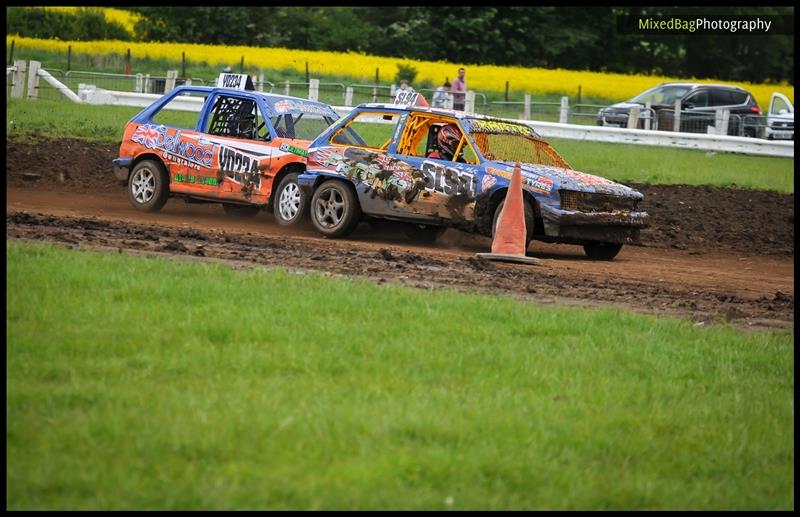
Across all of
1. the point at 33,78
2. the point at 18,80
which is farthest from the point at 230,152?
the point at 33,78

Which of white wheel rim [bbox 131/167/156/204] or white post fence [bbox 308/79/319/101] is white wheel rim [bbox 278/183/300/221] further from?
white post fence [bbox 308/79/319/101]

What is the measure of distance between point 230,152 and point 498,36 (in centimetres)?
4695

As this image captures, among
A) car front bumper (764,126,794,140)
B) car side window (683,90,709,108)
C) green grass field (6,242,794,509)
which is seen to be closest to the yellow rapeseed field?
car side window (683,90,709,108)

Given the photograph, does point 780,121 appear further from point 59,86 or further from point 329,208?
point 329,208

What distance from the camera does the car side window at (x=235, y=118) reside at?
51.3 ft

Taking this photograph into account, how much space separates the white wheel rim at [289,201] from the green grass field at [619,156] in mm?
7818

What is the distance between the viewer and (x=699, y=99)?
A: 36.7 meters

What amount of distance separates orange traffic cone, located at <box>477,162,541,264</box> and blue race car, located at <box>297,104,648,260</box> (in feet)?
1.48

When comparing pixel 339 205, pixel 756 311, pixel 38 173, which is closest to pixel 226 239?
pixel 339 205

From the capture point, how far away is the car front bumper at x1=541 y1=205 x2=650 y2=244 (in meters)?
13.3

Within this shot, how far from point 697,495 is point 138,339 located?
11.1ft

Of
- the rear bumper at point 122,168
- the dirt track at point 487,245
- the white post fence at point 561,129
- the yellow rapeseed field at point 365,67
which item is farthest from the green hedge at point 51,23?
the rear bumper at point 122,168

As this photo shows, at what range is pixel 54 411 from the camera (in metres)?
5.80

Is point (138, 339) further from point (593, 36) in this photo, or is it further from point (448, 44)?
point (593, 36)
